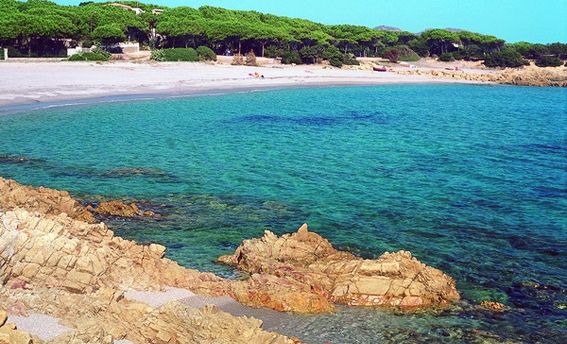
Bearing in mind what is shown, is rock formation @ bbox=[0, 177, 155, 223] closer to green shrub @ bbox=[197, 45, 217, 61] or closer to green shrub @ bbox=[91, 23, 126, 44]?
green shrub @ bbox=[91, 23, 126, 44]

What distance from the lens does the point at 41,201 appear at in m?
17.2

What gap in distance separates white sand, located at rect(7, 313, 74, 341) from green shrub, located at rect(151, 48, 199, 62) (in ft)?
219

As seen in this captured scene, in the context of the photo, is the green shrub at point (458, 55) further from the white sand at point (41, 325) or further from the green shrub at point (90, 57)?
the white sand at point (41, 325)

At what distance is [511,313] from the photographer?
493 inches

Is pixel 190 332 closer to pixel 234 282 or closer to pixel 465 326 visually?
pixel 234 282

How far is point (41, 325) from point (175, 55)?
2708 inches

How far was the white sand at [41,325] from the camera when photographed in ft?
26.5

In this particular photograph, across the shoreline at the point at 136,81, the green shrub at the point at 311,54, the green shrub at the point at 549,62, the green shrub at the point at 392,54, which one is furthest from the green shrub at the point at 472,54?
the shoreline at the point at 136,81

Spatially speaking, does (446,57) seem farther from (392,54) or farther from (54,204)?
(54,204)

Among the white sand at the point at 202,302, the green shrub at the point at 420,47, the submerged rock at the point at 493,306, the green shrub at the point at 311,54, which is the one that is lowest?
the submerged rock at the point at 493,306

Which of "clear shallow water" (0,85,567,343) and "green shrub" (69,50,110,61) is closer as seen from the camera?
"clear shallow water" (0,85,567,343)

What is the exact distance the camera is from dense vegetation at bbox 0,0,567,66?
2783 inches

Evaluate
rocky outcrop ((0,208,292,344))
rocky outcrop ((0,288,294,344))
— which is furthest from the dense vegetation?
rocky outcrop ((0,288,294,344))

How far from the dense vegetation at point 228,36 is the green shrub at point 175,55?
0.50 m
